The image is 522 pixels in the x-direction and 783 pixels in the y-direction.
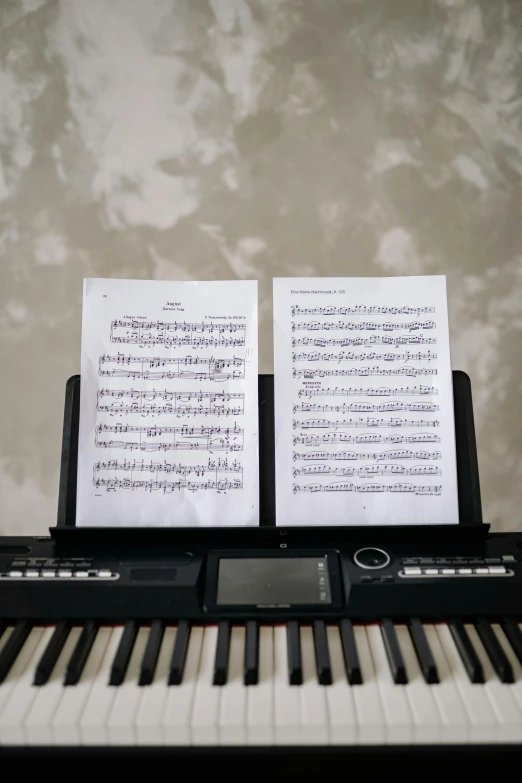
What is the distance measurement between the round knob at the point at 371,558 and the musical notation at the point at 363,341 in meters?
0.37

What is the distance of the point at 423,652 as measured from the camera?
88 cm

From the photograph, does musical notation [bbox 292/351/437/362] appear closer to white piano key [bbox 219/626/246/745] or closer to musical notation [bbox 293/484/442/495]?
musical notation [bbox 293/484/442/495]

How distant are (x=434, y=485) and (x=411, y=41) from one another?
1263mm

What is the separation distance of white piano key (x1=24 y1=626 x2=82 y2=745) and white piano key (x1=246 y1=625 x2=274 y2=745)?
25 centimetres

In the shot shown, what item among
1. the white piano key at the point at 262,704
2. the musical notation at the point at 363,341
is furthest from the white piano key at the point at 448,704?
the musical notation at the point at 363,341

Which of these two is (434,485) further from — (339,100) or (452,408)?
(339,100)

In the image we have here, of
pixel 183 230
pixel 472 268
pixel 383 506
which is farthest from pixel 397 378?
pixel 183 230

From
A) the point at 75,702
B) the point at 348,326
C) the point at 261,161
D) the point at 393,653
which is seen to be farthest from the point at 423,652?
the point at 261,161

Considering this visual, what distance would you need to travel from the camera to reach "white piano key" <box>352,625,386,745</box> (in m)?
0.79

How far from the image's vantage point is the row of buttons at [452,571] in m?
1.00

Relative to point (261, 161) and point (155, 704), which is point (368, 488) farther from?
point (261, 161)

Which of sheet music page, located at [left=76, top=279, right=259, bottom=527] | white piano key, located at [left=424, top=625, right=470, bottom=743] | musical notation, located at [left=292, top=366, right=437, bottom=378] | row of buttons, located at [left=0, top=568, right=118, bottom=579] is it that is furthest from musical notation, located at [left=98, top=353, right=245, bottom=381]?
white piano key, located at [left=424, top=625, right=470, bottom=743]

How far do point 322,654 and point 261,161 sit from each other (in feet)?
4.38

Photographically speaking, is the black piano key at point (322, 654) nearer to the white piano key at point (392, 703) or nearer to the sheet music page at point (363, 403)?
the white piano key at point (392, 703)
